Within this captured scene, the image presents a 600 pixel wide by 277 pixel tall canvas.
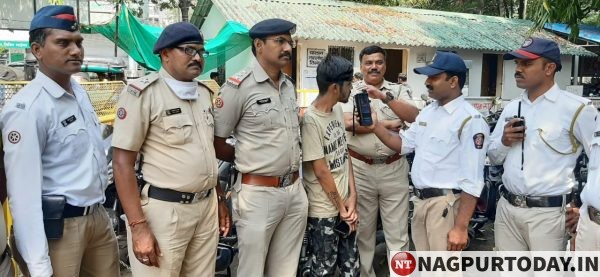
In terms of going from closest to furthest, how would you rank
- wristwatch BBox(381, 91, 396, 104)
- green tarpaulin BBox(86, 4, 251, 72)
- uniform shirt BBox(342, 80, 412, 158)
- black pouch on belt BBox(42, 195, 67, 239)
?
1. black pouch on belt BBox(42, 195, 67, 239)
2. wristwatch BBox(381, 91, 396, 104)
3. uniform shirt BBox(342, 80, 412, 158)
4. green tarpaulin BBox(86, 4, 251, 72)

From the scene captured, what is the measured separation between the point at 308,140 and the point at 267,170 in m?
0.34

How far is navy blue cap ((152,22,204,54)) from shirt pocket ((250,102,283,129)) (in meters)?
0.50

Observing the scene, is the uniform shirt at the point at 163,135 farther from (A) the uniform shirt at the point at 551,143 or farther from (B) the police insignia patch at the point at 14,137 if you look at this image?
(A) the uniform shirt at the point at 551,143

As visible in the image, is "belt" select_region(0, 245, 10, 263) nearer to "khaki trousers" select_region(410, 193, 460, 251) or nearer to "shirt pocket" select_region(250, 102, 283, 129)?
"shirt pocket" select_region(250, 102, 283, 129)

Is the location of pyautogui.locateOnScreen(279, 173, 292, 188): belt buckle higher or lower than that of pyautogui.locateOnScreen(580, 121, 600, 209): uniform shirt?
lower

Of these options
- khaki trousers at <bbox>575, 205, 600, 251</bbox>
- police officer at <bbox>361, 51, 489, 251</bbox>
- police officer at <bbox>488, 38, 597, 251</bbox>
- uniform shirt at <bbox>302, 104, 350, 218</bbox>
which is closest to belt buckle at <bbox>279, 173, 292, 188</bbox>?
uniform shirt at <bbox>302, 104, 350, 218</bbox>

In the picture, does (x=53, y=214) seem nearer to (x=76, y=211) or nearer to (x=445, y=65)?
(x=76, y=211)

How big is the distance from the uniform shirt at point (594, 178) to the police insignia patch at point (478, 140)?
0.53 m

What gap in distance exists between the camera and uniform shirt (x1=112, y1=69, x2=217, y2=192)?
2.27 metres

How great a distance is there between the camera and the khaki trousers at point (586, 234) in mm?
2416

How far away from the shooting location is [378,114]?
3795 millimetres

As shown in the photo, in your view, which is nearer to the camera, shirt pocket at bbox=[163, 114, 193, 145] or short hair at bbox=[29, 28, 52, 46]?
short hair at bbox=[29, 28, 52, 46]

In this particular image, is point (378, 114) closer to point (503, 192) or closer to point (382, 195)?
point (382, 195)

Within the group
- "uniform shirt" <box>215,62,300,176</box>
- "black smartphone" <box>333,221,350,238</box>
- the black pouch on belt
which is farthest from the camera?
"black smartphone" <box>333,221,350,238</box>
